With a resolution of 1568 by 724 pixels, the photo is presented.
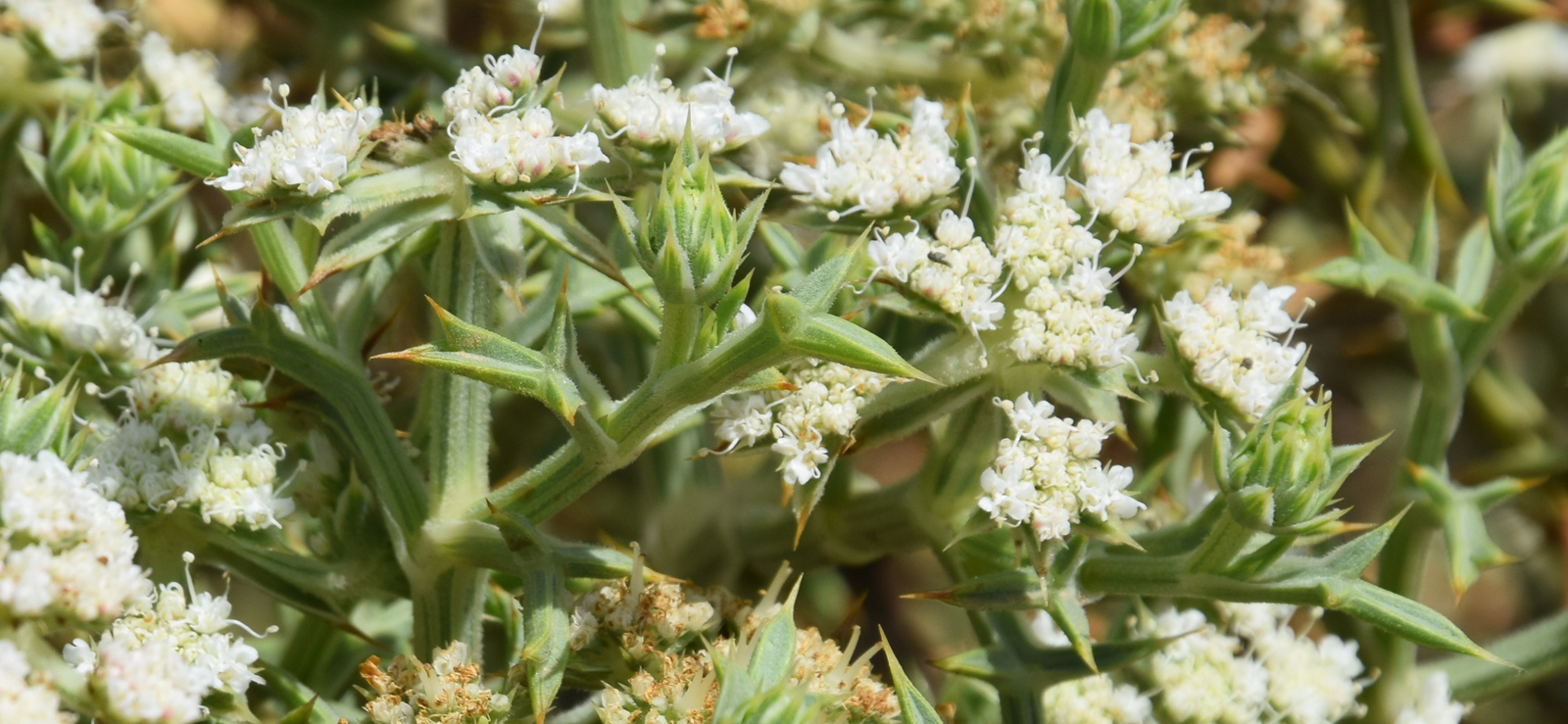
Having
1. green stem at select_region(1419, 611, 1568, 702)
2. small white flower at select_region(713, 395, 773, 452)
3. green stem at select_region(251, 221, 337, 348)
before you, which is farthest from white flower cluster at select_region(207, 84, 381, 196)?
green stem at select_region(1419, 611, 1568, 702)

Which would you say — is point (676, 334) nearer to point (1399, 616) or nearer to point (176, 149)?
point (176, 149)

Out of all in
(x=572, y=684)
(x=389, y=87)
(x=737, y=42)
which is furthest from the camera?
(x=389, y=87)

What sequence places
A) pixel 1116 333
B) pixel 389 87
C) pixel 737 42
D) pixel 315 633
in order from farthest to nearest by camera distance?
pixel 389 87
pixel 737 42
pixel 315 633
pixel 1116 333

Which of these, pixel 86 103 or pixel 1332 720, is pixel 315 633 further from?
pixel 1332 720

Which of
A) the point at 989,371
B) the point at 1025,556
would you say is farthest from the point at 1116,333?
the point at 1025,556

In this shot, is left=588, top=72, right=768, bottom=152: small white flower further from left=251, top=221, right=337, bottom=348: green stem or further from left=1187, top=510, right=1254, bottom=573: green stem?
left=1187, top=510, right=1254, bottom=573: green stem
